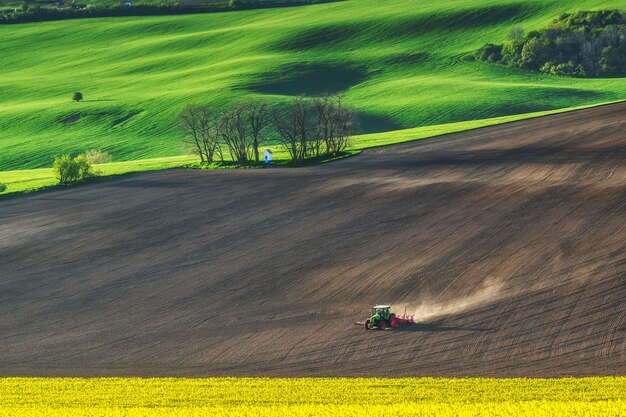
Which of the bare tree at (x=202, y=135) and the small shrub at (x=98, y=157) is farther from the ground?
the bare tree at (x=202, y=135)

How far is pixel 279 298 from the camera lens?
1774 inches

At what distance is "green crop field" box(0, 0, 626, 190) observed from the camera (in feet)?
405

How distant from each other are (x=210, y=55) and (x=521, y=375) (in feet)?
470

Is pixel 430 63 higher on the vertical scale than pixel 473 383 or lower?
lower

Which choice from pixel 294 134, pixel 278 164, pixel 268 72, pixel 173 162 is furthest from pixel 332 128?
pixel 268 72

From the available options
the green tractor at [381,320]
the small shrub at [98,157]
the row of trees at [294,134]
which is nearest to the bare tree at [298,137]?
the row of trees at [294,134]

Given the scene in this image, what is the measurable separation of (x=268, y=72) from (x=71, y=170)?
69867mm

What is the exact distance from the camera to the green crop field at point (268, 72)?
124 metres

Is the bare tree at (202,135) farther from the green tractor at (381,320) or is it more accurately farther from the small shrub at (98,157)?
the green tractor at (381,320)

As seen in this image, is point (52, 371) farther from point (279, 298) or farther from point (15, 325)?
point (279, 298)

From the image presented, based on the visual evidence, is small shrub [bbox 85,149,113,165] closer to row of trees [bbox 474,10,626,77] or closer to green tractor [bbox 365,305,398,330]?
row of trees [bbox 474,10,626,77]

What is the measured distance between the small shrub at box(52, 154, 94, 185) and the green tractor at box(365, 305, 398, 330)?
4773 cm

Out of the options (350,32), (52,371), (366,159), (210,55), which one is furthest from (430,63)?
(52,371)

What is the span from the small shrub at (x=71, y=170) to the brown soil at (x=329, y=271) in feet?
10.4
